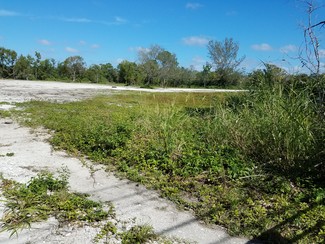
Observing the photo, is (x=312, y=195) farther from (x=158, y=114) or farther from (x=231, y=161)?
(x=158, y=114)

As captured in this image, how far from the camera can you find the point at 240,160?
396cm

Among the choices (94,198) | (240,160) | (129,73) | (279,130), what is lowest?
(94,198)

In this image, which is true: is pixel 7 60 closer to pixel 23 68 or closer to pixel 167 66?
pixel 23 68

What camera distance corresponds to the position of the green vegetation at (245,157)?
109 inches

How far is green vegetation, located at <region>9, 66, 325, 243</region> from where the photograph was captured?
277 cm

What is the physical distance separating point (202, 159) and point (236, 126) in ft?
3.05

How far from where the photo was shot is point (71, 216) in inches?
103

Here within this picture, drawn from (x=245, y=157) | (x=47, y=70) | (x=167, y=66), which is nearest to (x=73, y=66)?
(x=47, y=70)

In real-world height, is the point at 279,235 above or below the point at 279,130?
below

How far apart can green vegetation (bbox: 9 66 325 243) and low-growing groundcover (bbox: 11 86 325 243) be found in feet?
0.03

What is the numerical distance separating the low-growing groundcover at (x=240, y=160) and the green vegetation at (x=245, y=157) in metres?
0.01

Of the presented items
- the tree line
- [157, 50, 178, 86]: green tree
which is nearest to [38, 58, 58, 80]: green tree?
the tree line

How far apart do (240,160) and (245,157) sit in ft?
0.56

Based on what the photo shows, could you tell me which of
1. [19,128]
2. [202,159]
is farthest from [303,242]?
[19,128]
